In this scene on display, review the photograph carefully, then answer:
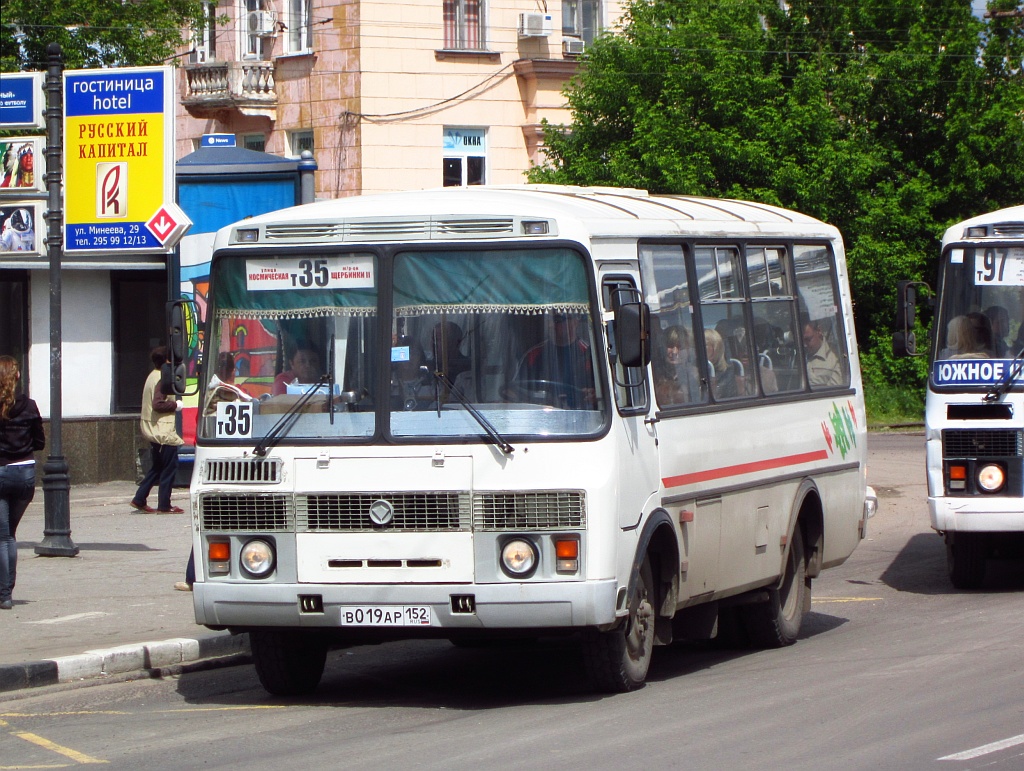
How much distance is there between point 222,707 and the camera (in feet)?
29.1

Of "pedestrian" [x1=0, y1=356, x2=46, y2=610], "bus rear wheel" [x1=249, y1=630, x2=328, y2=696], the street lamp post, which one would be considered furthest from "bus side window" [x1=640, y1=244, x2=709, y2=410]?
the street lamp post

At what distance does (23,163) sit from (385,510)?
8179mm

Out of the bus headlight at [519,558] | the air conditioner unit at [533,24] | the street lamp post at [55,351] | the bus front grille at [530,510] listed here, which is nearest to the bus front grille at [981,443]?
the bus front grille at [530,510]

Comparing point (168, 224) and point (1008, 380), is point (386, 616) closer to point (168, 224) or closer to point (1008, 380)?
point (1008, 380)

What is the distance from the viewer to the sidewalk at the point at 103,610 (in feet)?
32.4

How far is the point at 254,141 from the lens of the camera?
3750 centimetres

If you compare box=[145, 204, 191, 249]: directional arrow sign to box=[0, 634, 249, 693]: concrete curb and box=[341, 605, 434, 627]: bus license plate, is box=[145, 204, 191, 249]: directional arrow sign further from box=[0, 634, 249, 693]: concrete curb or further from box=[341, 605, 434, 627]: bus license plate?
box=[341, 605, 434, 627]: bus license plate

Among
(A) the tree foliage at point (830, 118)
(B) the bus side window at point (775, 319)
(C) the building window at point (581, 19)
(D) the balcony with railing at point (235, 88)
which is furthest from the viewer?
(C) the building window at point (581, 19)

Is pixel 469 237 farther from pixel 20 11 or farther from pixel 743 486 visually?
pixel 20 11

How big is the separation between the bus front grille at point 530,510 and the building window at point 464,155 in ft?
93.1

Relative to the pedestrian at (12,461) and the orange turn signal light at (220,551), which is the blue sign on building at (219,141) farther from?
the orange turn signal light at (220,551)

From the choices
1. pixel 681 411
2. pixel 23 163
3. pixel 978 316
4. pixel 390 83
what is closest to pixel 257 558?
pixel 681 411

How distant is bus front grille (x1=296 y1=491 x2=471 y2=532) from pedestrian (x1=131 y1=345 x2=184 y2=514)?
30.2 ft

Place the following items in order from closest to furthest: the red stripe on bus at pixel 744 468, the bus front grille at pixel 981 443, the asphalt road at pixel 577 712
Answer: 1. the asphalt road at pixel 577 712
2. the red stripe on bus at pixel 744 468
3. the bus front grille at pixel 981 443
